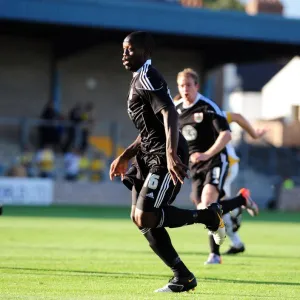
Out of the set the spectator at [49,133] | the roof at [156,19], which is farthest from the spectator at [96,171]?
the roof at [156,19]

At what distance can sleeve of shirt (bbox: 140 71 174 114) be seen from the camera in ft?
26.4

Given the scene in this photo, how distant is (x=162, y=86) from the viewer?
26.6 feet

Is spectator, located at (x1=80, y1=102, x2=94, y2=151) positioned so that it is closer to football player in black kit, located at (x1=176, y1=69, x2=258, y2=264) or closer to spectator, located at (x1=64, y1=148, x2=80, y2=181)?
spectator, located at (x1=64, y1=148, x2=80, y2=181)

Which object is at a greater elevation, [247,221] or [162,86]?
[162,86]

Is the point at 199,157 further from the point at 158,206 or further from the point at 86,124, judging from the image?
the point at 86,124

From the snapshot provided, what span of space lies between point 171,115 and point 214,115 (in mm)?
3832

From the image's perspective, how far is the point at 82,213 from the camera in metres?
24.3

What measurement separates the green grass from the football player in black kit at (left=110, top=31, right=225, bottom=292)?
451 mm

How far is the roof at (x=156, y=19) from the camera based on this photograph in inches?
1239

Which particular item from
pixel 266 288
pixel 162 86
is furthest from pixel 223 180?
pixel 162 86

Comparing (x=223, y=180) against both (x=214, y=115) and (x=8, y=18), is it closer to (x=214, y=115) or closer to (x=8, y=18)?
(x=214, y=115)

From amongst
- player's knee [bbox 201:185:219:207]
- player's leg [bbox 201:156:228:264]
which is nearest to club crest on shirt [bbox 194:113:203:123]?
player's leg [bbox 201:156:228:264]

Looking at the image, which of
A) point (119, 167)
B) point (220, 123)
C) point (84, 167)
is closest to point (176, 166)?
point (119, 167)

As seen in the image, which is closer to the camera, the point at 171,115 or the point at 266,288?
the point at 171,115
